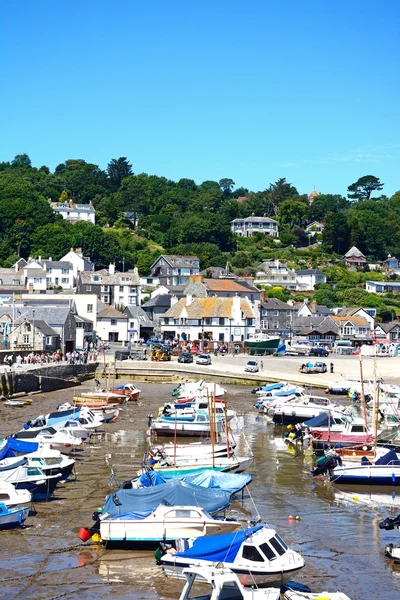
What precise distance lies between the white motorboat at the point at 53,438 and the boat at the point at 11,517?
446 inches

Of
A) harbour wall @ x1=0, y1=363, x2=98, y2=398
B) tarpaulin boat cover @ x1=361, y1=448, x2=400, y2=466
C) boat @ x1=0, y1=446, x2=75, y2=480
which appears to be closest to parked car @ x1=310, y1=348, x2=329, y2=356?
harbour wall @ x1=0, y1=363, x2=98, y2=398

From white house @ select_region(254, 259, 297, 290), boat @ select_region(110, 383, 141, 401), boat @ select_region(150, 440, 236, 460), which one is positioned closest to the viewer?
boat @ select_region(150, 440, 236, 460)

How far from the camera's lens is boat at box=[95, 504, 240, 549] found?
2494 centimetres

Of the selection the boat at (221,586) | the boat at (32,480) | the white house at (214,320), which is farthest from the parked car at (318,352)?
the boat at (221,586)

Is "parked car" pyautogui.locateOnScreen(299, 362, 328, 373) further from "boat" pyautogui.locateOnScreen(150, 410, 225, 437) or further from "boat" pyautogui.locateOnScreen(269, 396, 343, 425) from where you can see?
"boat" pyautogui.locateOnScreen(150, 410, 225, 437)

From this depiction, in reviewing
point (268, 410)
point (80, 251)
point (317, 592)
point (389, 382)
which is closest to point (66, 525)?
point (317, 592)

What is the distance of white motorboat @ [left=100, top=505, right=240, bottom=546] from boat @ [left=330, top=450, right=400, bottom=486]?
9.64 metres

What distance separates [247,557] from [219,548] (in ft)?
2.64

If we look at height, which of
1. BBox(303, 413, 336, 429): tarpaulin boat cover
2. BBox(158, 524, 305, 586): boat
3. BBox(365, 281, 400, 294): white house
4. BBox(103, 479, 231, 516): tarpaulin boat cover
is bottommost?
BBox(158, 524, 305, 586): boat

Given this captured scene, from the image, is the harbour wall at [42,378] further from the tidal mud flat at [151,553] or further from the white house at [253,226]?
the white house at [253,226]

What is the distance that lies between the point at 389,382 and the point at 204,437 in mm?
27278

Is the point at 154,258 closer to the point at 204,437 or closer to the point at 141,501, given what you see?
the point at 204,437

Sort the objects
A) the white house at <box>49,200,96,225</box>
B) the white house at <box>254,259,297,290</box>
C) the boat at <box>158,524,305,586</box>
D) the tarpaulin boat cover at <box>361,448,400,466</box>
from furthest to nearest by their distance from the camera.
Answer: the white house at <box>49,200,96,225</box> < the white house at <box>254,259,297,290</box> < the tarpaulin boat cover at <box>361,448,400,466</box> < the boat at <box>158,524,305,586</box>

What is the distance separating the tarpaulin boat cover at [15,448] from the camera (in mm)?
33875
